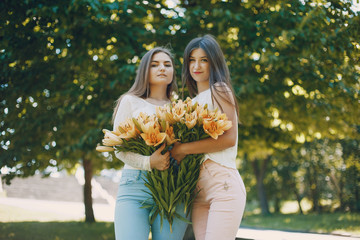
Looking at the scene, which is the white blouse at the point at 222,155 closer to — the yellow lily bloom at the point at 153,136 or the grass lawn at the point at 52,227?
the yellow lily bloom at the point at 153,136

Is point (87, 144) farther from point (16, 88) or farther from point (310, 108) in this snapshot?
point (310, 108)

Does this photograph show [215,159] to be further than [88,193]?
No

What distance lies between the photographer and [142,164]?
237 centimetres

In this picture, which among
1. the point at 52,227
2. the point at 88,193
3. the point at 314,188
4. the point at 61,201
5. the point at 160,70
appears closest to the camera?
the point at 160,70

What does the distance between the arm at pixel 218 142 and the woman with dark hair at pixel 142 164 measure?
94mm

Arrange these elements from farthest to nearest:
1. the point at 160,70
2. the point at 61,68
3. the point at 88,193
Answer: the point at 88,193 → the point at 61,68 → the point at 160,70

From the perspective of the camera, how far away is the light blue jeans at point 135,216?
242cm

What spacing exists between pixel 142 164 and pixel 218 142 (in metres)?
0.53

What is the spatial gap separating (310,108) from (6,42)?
17.6 feet

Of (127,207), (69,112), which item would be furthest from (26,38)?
(127,207)

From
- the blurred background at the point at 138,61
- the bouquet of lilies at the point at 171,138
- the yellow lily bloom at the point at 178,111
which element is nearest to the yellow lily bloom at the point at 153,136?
the bouquet of lilies at the point at 171,138

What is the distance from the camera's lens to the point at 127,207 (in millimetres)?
2480

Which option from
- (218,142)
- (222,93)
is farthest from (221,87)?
(218,142)

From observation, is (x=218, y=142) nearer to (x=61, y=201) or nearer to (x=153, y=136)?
(x=153, y=136)
